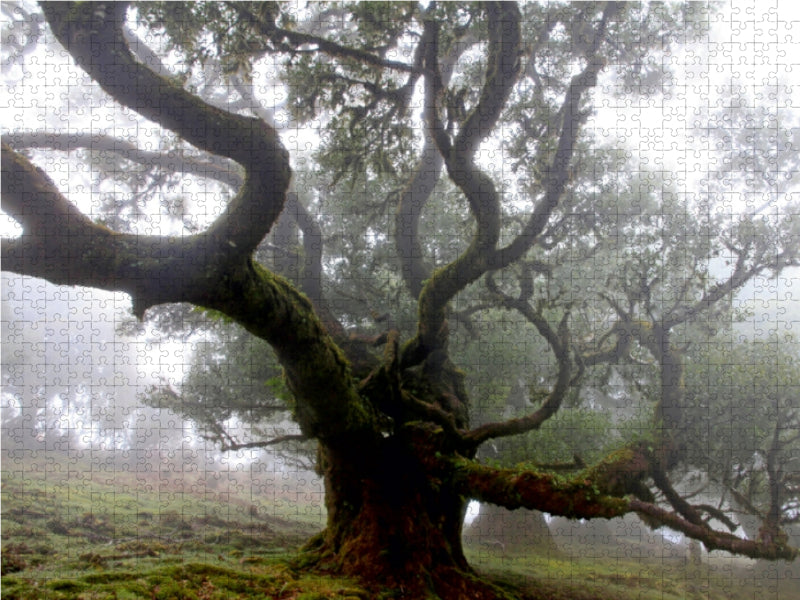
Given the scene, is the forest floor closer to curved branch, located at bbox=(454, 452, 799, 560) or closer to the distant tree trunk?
the distant tree trunk

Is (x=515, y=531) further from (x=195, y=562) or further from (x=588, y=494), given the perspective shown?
(x=195, y=562)

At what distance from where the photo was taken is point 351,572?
7.44m

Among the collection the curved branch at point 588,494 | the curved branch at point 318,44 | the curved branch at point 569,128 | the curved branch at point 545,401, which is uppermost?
the curved branch at point 318,44

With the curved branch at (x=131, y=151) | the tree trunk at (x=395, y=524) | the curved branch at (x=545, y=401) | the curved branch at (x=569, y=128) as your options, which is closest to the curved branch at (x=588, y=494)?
the tree trunk at (x=395, y=524)

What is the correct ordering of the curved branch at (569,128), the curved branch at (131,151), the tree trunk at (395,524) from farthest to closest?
the curved branch at (131,151)
the curved branch at (569,128)
the tree trunk at (395,524)

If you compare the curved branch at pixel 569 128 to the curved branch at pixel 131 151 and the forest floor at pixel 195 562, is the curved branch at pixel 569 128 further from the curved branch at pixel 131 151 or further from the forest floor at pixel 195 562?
the curved branch at pixel 131 151

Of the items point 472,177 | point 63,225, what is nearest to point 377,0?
point 472,177

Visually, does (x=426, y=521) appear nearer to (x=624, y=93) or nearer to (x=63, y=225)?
(x=63, y=225)

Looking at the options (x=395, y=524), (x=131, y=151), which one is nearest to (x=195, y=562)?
(x=395, y=524)

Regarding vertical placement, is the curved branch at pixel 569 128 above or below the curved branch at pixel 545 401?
above
